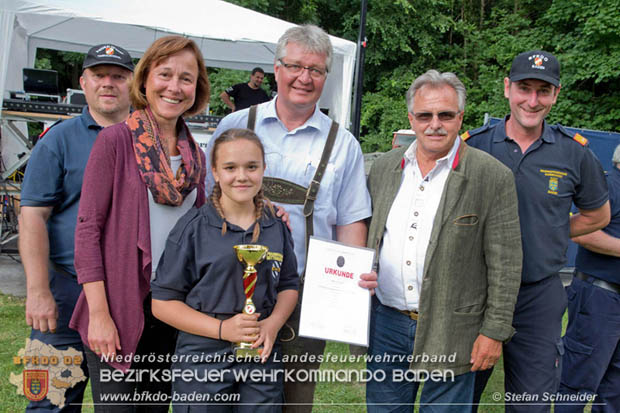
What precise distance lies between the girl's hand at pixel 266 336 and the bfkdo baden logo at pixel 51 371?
105 centimetres

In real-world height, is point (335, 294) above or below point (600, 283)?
above

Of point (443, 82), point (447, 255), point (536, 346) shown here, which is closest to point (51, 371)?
point (447, 255)

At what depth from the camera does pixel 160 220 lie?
227cm

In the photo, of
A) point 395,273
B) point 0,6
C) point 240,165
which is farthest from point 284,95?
point 0,6

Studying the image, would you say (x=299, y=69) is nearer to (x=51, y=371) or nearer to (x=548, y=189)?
(x=548, y=189)

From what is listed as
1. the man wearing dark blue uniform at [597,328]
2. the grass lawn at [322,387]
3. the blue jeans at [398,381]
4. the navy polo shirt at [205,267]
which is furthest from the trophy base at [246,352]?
the man wearing dark blue uniform at [597,328]

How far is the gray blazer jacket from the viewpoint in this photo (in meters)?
2.42

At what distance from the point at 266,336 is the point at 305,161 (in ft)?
2.87

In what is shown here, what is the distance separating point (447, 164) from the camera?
2.52 meters

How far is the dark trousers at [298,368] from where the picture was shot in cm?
258

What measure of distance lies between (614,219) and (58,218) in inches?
134

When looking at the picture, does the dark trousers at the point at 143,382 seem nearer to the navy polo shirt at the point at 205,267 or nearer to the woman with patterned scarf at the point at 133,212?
the woman with patterned scarf at the point at 133,212

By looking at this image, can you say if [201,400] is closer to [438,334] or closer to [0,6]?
[438,334]

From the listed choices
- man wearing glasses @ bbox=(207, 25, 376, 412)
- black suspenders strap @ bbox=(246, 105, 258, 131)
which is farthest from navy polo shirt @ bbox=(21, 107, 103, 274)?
black suspenders strap @ bbox=(246, 105, 258, 131)
